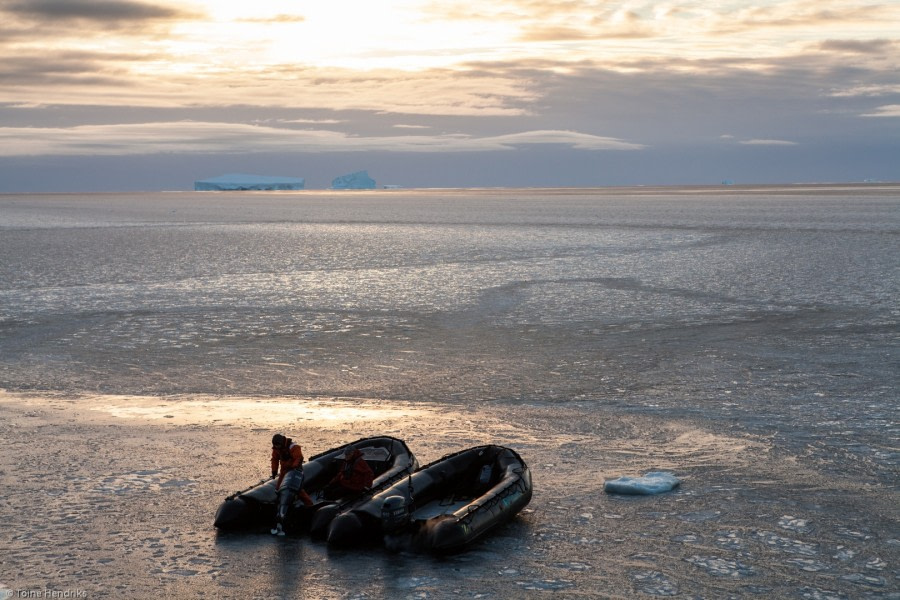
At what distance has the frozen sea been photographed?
25.5 ft

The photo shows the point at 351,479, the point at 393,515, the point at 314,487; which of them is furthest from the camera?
the point at 314,487

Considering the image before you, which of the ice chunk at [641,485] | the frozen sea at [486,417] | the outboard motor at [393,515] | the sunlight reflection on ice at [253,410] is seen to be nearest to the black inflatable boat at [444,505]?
the outboard motor at [393,515]

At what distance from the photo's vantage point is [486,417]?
12406mm

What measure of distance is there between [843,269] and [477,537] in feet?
79.9

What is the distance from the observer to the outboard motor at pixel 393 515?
820 cm

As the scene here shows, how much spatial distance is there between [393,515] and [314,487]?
1422 millimetres

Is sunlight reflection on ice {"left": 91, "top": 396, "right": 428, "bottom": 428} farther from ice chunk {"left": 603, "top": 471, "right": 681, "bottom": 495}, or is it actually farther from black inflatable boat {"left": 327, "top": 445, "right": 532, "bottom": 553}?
ice chunk {"left": 603, "top": 471, "right": 681, "bottom": 495}

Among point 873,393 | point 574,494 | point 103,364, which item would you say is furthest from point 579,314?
point 574,494

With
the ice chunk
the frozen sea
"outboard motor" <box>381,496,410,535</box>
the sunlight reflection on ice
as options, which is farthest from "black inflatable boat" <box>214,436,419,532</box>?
the sunlight reflection on ice

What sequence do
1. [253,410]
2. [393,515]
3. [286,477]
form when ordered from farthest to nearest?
[253,410] → [286,477] → [393,515]

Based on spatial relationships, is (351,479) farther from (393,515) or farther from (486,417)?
(486,417)

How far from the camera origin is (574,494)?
30.9 ft

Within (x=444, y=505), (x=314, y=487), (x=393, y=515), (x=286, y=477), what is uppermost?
(x=286, y=477)

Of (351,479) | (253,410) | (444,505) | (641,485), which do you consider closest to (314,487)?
(351,479)
